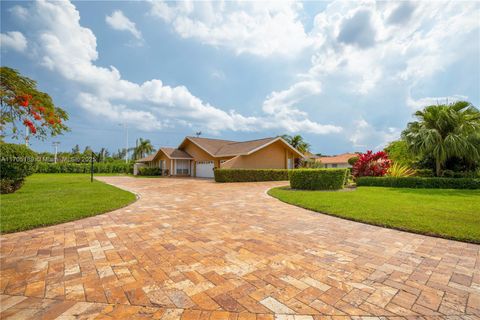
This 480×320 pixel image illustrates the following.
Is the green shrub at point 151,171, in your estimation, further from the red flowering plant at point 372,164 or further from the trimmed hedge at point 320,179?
the red flowering plant at point 372,164

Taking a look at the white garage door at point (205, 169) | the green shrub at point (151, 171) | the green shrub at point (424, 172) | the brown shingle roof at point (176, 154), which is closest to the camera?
the green shrub at point (424, 172)

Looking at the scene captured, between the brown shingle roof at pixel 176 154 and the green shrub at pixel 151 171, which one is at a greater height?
the brown shingle roof at pixel 176 154

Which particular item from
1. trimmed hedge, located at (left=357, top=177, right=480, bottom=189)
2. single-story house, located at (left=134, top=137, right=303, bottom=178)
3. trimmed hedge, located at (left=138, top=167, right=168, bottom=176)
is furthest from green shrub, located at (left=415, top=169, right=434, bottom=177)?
trimmed hedge, located at (left=138, top=167, right=168, bottom=176)

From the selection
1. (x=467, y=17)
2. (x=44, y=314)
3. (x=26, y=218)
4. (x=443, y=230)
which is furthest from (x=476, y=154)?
(x=26, y=218)

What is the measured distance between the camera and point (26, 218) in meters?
5.61

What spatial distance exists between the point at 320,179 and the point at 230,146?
15.5 metres

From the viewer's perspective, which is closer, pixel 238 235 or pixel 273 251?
pixel 273 251

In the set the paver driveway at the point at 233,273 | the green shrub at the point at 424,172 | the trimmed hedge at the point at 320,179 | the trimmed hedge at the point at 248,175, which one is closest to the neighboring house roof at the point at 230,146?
the trimmed hedge at the point at 248,175

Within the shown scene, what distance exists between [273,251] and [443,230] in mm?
3828

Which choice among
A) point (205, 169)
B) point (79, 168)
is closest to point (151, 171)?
point (205, 169)

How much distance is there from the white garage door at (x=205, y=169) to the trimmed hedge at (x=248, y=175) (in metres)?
6.66

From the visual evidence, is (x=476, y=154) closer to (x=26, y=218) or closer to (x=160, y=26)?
(x=160, y=26)

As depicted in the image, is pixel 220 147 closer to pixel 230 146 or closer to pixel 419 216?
pixel 230 146

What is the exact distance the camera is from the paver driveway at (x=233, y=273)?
2236 mm
